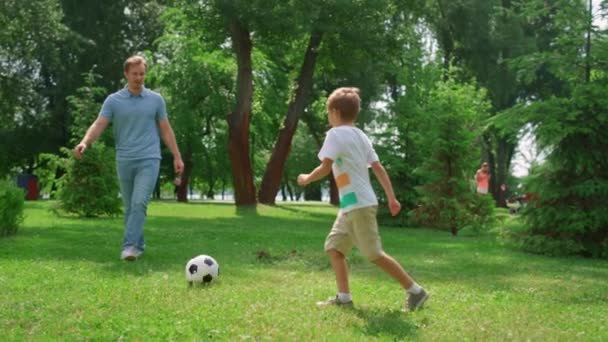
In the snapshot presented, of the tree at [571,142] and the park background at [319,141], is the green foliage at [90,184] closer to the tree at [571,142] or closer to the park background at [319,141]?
the park background at [319,141]

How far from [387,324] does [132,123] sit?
15.5 ft

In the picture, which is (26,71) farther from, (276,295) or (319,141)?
(276,295)

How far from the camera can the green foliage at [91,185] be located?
60.5 ft

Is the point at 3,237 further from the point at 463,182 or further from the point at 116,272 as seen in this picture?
the point at 463,182

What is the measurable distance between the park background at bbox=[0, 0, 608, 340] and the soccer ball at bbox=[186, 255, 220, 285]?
175 mm

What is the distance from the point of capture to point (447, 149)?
16828 mm

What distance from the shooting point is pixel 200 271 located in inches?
272

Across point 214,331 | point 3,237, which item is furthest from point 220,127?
point 214,331

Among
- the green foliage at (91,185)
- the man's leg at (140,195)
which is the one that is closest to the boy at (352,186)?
the man's leg at (140,195)

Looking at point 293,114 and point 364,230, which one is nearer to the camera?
point 364,230

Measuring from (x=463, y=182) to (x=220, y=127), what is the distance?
83.5ft

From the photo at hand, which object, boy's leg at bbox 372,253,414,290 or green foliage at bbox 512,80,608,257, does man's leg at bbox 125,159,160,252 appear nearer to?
boy's leg at bbox 372,253,414,290

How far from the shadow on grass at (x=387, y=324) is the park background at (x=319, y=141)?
3 cm


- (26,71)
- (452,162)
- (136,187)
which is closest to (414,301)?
(136,187)
